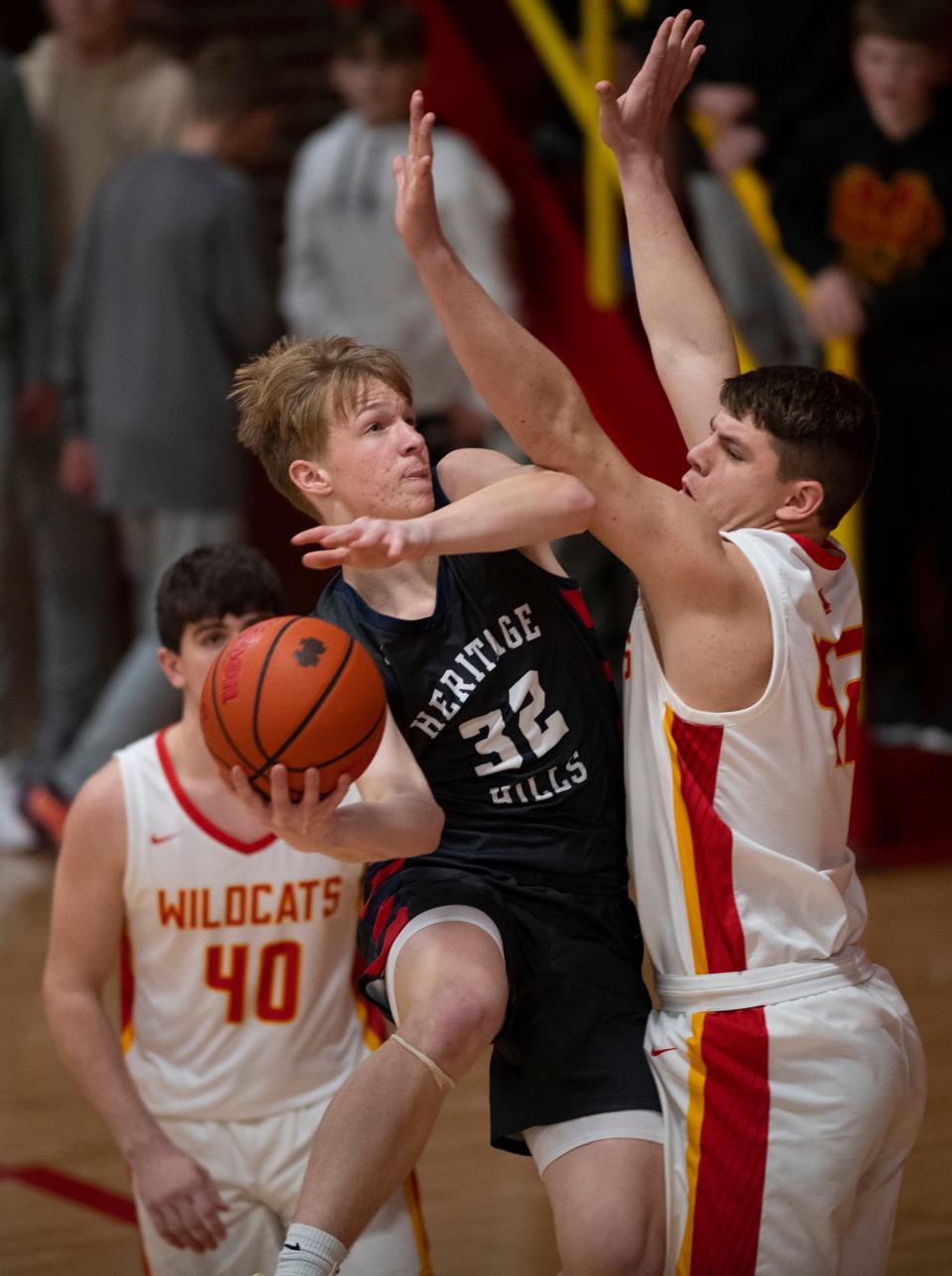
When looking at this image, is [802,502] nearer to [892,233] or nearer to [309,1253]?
[309,1253]

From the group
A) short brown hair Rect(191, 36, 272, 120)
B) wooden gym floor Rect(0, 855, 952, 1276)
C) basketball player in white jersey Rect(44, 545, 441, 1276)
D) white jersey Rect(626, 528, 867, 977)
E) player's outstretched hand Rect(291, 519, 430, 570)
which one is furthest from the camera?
short brown hair Rect(191, 36, 272, 120)

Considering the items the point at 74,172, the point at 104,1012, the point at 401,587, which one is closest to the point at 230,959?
the point at 104,1012

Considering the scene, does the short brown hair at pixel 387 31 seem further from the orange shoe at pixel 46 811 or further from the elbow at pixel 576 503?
the elbow at pixel 576 503

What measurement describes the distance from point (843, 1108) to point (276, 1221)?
1.31 meters

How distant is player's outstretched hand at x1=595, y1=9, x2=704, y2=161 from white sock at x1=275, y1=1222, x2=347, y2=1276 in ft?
6.39

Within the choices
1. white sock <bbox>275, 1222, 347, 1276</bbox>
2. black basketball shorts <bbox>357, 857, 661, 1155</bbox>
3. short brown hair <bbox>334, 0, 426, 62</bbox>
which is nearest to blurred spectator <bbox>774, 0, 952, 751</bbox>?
short brown hair <bbox>334, 0, 426, 62</bbox>

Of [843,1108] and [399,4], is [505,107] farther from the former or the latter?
[843,1108]

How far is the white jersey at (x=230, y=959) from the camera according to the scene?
12.8 feet

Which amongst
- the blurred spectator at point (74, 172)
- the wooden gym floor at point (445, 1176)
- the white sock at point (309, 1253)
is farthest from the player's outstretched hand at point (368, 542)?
the blurred spectator at point (74, 172)

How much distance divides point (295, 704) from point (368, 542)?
335 millimetres

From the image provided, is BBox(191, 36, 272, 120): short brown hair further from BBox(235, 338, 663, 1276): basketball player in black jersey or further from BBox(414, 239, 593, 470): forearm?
BBox(414, 239, 593, 470): forearm

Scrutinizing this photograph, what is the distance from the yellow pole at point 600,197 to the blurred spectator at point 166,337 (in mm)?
1213

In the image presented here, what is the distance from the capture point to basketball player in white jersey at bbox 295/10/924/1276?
3059 mm

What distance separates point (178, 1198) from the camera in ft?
11.8
